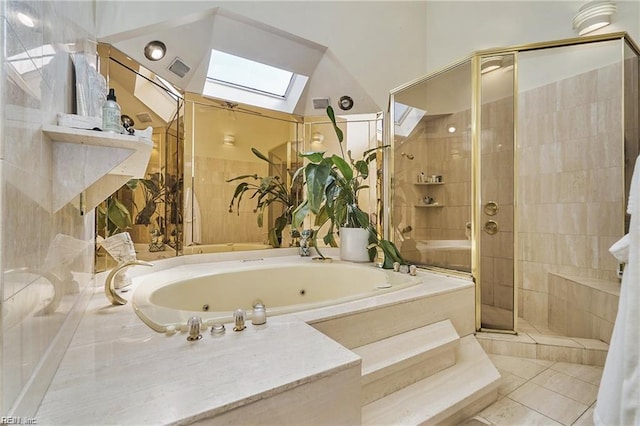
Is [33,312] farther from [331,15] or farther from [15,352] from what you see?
[331,15]

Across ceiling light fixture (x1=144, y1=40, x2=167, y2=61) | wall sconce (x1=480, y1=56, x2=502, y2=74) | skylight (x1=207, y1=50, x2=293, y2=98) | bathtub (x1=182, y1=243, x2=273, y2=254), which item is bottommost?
bathtub (x1=182, y1=243, x2=273, y2=254)

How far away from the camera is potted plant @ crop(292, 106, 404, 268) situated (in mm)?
2088

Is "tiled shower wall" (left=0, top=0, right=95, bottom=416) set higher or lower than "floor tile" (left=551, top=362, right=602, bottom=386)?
higher

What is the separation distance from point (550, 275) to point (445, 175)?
1144mm

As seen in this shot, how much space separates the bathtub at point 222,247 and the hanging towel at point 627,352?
2.21 m

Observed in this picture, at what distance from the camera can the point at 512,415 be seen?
1247 millimetres

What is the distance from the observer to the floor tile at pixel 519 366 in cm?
156

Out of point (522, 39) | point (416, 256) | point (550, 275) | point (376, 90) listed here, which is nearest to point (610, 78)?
point (522, 39)

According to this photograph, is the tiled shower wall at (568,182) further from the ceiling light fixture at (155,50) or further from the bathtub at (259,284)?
the ceiling light fixture at (155,50)

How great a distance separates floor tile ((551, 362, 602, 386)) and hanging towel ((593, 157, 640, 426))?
0.58 meters

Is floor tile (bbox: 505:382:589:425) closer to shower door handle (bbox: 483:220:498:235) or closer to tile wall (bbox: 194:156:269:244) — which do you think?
shower door handle (bbox: 483:220:498:235)

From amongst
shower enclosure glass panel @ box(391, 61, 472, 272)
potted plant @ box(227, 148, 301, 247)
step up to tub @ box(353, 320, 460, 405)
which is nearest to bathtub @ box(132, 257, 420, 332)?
step up to tub @ box(353, 320, 460, 405)

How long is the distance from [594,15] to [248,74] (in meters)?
2.67

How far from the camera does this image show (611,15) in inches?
76.4
